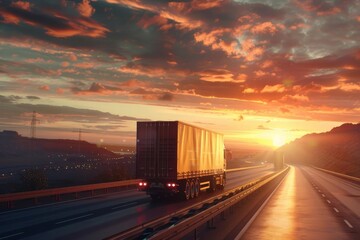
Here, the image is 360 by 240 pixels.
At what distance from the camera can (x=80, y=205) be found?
23.3 metres

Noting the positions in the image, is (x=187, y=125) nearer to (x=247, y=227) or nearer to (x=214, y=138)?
(x=214, y=138)

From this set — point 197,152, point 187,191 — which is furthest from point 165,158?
point 197,152

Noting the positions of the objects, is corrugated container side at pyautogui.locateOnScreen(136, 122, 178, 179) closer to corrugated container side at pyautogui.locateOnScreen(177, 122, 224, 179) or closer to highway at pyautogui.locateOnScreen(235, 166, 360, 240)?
corrugated container side at pyautogui.locateOnScreen(177, 122, 224, 179)

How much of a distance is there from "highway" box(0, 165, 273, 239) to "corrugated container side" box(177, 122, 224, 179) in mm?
2257

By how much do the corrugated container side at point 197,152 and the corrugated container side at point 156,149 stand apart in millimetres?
388

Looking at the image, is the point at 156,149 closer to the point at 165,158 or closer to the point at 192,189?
the point at 165,158

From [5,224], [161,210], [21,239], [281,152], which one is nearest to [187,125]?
[161,210]

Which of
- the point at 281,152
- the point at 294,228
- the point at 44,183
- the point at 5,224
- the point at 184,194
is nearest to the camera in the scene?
the point at 294,228

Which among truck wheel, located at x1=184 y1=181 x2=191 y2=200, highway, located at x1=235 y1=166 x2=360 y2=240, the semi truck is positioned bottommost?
highway, located at x1=235 y1=166 x2=360 y2=240

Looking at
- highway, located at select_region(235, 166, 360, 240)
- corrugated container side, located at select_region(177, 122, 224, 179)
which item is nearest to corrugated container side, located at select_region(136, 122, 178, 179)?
corrugated container side, located at select_region(177, 122, 224, 179)

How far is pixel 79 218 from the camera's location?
18.0 m

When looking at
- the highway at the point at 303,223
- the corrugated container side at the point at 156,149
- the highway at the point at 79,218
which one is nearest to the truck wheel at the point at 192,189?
the highway at the point at 79,218

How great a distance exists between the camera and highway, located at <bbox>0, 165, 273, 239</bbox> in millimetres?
14281

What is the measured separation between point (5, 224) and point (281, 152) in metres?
101
